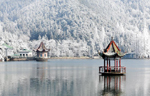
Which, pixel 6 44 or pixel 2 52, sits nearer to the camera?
pixel 2 52

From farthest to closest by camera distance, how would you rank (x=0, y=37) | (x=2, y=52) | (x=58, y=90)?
(x=0, y=37) → (x=2, y=52) → (x=58, y=90)

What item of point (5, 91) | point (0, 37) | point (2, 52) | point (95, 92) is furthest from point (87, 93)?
point (0, 37)

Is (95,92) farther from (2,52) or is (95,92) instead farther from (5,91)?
(2,52)

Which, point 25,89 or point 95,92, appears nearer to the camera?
point 95,92

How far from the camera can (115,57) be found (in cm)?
6506

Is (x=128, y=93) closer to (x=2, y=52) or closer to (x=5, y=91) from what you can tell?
(x=5, y=91)

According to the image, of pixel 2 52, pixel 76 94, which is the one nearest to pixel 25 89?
pixel 76 94

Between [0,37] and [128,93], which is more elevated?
[0,37]

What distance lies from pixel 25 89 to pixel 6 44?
153 meters

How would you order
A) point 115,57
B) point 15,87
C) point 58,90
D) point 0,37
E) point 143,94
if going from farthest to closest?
point 0,37 → point 115,57 → point 15,87 → point 58,90 → point 143,94

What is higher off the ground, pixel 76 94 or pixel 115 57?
pixel 115 57

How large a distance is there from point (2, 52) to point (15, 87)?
111292mm

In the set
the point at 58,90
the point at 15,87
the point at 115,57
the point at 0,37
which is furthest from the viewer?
the point at 0,37

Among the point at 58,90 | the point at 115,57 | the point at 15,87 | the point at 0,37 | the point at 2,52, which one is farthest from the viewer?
the point at 0,37
